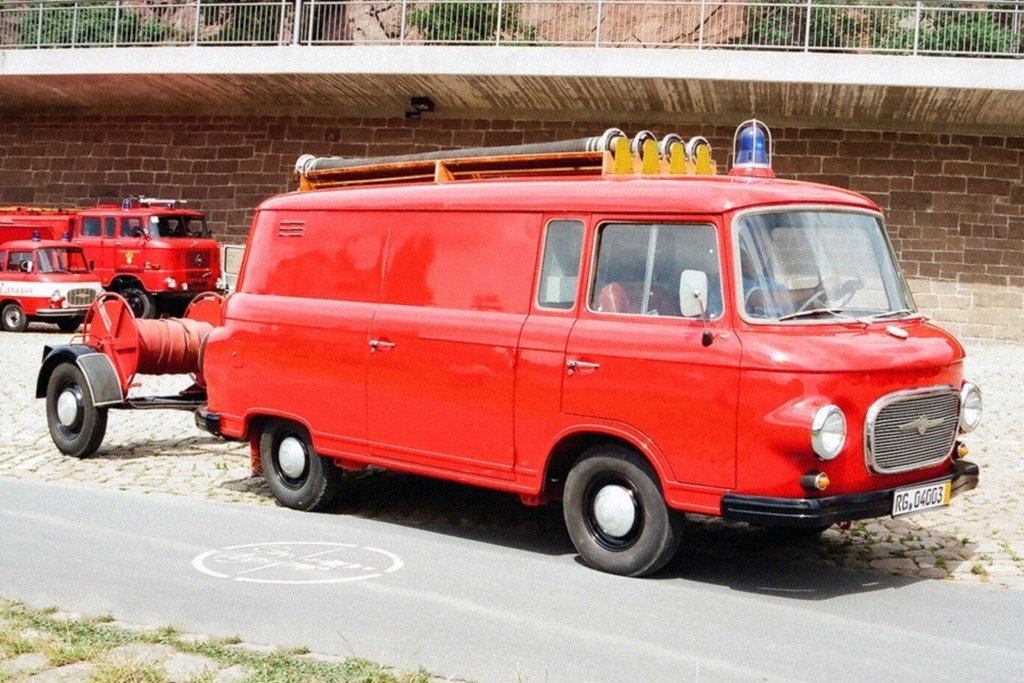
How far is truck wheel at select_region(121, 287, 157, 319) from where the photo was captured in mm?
25422

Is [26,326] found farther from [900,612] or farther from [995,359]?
[900,612]

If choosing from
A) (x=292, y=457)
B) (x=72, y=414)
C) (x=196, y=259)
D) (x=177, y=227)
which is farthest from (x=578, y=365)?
(x=177, y=227)

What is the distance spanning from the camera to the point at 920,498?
6738 mm

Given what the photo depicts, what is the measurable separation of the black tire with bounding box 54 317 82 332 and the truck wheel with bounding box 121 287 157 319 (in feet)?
3.61

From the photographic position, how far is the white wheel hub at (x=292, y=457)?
29.3ft

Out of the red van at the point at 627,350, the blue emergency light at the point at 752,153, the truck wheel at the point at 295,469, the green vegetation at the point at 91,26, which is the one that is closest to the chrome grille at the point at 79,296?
the green vegetation at the point at 91,26

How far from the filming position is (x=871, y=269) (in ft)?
23.6

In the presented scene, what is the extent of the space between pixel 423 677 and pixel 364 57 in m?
21.3

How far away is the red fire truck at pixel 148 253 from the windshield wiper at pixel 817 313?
20.4 meters

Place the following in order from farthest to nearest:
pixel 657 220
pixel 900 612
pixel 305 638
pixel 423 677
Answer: pixel 657 220 → pixel 900 612 → pixel 305 638 → pixel 423 677

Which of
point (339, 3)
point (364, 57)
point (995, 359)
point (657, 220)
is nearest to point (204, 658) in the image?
point (657, 220)

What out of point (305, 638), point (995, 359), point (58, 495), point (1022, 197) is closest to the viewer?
point (305, 638)

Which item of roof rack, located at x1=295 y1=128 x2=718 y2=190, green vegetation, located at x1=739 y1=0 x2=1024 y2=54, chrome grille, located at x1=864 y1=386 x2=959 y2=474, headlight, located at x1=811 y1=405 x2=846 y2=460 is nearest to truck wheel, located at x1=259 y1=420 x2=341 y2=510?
roof rack, located at x1=295 y1=128 x2=718 y2=190

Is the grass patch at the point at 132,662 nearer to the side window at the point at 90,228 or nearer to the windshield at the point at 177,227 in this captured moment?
the windshield at the point at 177,227
